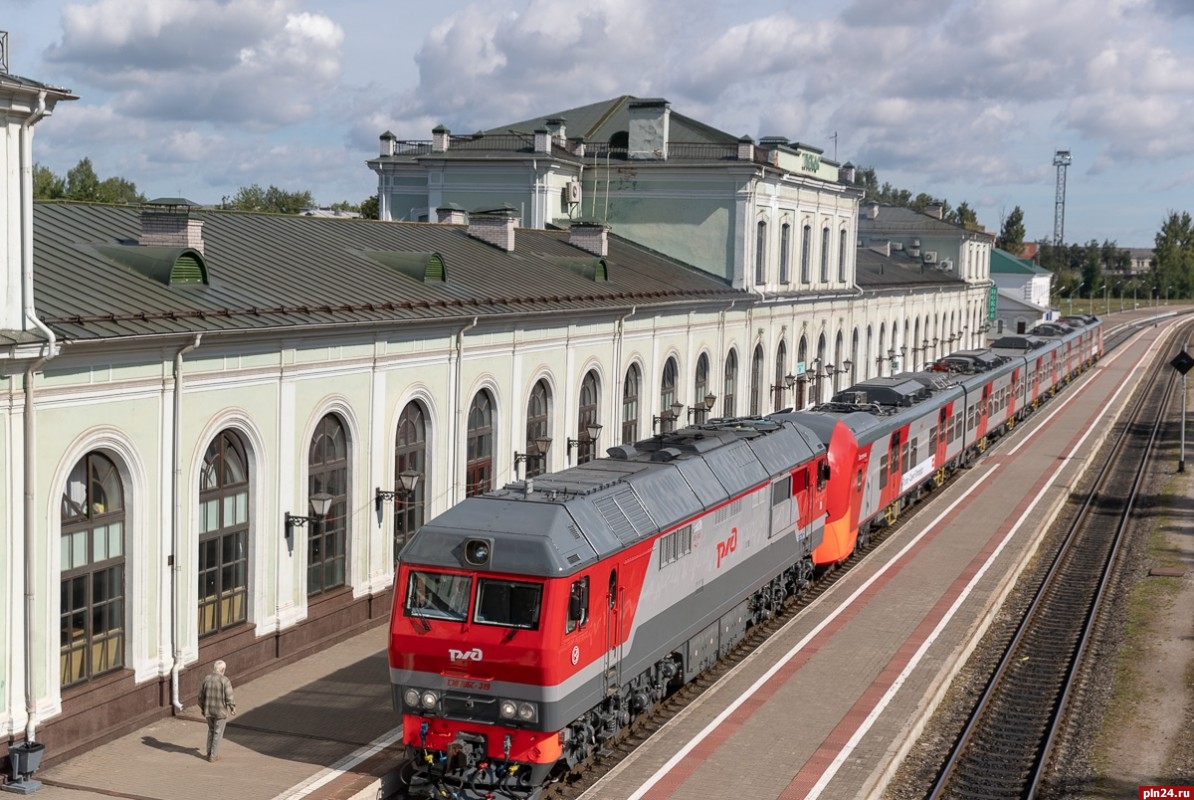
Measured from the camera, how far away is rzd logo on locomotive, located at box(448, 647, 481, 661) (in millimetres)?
15836

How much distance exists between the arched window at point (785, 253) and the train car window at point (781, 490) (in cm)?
2504

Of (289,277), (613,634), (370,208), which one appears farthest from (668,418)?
(370,208)

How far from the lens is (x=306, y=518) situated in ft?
72.7

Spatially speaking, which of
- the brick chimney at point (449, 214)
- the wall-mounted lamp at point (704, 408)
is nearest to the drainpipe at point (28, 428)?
the brick chimney at point (449, 214)

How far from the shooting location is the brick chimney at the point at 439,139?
4828cm

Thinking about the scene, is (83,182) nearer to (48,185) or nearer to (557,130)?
(48,185)

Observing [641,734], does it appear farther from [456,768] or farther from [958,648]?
[958,648]

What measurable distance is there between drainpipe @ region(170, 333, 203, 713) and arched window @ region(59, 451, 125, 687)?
84 centimetres

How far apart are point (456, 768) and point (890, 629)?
1175 centimetres

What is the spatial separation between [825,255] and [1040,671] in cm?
3292

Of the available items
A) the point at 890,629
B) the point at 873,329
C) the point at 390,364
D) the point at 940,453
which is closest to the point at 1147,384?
the point at 873,329

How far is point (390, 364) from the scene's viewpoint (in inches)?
965

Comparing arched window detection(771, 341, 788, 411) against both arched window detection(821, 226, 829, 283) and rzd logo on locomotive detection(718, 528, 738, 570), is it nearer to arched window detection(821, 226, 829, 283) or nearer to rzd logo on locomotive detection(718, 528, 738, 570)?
arched window detection(821, 226, 829, 283)

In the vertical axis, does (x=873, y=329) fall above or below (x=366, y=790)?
above
